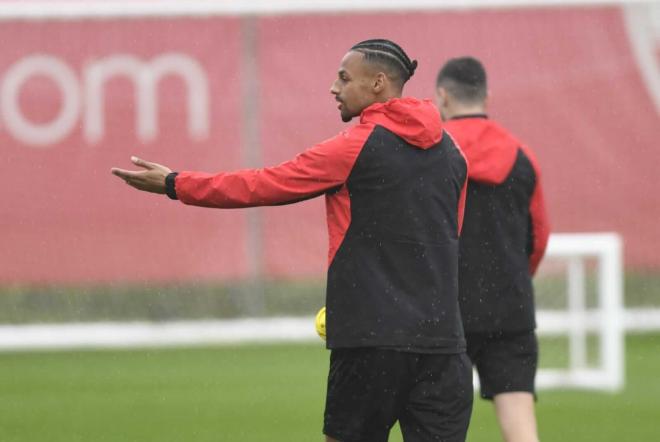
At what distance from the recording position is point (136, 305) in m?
13.2

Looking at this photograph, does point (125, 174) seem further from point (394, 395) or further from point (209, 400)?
point (209, 400)

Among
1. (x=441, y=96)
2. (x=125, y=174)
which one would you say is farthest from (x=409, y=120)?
(x=441, y=96)

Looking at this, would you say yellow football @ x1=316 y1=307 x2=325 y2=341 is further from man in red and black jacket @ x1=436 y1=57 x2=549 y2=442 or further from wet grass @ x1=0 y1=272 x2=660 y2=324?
wet grass @ x1=0 y1=272 x2=660 y2=324

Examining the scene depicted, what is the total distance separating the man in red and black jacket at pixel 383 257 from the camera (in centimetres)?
495

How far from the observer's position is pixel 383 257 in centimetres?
496

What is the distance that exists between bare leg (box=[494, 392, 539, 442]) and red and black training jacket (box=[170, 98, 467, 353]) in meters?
1.30

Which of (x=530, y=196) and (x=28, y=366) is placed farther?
(x=28, y=366)

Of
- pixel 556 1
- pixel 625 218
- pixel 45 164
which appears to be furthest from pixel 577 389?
pixel 45 164

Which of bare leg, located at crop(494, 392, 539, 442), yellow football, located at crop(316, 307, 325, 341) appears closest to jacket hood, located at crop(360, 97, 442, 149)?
yellow football, located at crop(316, 307, 325, 341)

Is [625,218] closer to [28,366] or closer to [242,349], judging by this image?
[242,349]

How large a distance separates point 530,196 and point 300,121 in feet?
22.4

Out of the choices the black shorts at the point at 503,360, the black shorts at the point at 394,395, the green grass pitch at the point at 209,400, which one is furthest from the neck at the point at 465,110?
the green grass pitch at the point at 209,400

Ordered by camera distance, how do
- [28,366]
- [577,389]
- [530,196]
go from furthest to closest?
[28,366] < [577,389] < [530,196]

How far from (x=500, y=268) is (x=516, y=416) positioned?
63 cm
